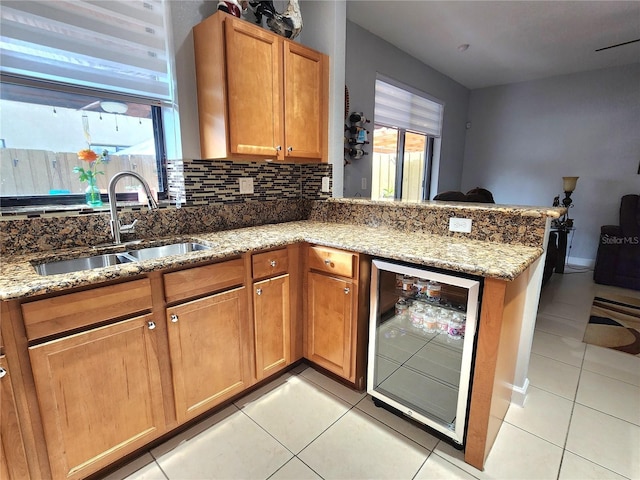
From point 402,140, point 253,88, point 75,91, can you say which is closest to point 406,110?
point 402,140

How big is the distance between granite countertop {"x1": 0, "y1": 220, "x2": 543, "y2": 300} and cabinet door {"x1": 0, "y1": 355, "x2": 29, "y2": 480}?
0.28 metres

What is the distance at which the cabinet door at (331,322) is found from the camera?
1697 millimetres

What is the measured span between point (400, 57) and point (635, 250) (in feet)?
10.9

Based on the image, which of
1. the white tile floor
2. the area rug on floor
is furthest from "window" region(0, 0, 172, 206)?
the area rug on floor

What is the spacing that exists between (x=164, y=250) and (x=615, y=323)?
351 cm

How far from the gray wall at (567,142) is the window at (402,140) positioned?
43.7 inches

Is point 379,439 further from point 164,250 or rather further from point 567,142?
point 567,142

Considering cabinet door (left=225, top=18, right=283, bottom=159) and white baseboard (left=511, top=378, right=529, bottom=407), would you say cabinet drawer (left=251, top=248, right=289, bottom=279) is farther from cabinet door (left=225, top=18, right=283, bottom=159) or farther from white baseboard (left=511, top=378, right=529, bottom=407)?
white baseboard (left=511, top=378, right=529, bottom=407)

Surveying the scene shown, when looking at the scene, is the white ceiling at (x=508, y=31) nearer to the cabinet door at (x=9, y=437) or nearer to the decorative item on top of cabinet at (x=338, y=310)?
the decorative item on top of cabinet at (x=338, y=310)

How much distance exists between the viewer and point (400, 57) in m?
3.60

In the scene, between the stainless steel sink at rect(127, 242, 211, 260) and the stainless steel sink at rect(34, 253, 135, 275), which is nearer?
the stainless steel sink at rect(34, 253, 135, 275)

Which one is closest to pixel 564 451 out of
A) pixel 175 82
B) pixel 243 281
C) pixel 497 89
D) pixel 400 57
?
pixel 243 281

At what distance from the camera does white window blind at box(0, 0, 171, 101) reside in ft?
4.52

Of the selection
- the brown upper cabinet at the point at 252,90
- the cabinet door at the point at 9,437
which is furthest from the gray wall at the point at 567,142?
the cabinet door at the point at 9,437
